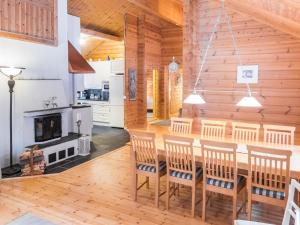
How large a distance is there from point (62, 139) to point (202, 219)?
3.80m

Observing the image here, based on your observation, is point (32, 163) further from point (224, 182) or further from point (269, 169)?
point (269, 169)

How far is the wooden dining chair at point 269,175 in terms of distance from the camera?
2.84 meters

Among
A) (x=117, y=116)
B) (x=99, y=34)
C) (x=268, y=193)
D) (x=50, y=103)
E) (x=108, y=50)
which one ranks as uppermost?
(x=99, y=34)

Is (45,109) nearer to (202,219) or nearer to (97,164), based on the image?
(97,164)

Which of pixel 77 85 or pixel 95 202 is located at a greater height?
pixel 77 85

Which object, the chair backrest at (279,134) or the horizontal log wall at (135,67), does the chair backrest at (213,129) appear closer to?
the chair backrest at (279,134)

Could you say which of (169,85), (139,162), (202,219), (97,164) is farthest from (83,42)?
(202,219)

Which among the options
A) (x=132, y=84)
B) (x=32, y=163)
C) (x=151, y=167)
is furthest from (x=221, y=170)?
(x=132, y=84)

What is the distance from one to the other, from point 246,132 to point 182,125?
1141 mm

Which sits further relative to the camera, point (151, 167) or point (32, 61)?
point (32, 61)

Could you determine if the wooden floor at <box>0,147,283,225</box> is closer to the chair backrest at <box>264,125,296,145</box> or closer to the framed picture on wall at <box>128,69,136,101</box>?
the chair backrest at <box>264,125,296,145</box>

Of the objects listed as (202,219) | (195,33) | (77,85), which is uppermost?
(195,33)

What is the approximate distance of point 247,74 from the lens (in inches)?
218

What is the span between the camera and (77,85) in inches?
288
